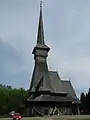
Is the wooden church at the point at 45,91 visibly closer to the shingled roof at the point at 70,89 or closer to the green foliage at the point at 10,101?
the shingled roof at the point at 70,89

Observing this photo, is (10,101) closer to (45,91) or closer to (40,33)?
(40,33)

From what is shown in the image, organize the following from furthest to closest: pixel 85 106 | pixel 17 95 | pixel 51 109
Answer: pixel 85 106 < pixel 17 95 < pixel 51 109

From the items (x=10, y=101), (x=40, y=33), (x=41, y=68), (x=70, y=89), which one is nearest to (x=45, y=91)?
(x=41, y=68)

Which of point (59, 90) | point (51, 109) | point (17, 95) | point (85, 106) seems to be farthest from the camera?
point (85, 106)

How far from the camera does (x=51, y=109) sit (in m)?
65.9

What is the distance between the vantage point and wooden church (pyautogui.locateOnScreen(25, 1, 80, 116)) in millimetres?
66000

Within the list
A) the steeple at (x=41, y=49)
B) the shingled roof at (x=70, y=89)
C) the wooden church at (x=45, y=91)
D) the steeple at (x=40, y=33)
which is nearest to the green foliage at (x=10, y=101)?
the shingled roof at (x=70, y=89)

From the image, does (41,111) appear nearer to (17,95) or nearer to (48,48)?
(48,48)

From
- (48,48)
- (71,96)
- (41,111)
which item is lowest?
(41,111)

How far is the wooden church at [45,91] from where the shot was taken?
6600 centimetres

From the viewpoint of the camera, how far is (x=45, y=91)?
2665 inches

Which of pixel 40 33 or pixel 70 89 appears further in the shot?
pixel 40 33

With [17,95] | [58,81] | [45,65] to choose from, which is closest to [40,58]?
[45,65]

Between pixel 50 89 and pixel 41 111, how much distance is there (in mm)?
6152
